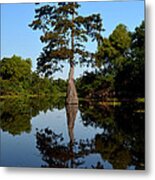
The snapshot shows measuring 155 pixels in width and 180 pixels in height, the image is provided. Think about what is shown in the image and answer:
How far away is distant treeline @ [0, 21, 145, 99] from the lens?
233cm

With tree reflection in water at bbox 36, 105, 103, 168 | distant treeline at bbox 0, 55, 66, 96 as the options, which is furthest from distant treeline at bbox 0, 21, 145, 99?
tree reflection in water at bbox 36, 105, 103, 168

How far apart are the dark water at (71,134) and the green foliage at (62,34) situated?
0.69ft

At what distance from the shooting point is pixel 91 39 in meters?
2.41

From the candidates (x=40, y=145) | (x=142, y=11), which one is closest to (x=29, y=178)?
(x=40, y=145)

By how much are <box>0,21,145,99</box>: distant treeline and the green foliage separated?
0.06m

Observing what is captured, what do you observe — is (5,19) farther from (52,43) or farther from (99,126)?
(99,126)

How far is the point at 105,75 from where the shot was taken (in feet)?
7.97

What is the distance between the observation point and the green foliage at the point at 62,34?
Answer: 241 centimetres

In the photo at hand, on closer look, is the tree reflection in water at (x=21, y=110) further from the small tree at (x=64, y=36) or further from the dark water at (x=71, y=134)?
the small tree at (x=64, y=36)

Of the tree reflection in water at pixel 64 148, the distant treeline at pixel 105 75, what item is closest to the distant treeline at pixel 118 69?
the distant treeline at pixel 105 75

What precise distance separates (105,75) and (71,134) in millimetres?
334

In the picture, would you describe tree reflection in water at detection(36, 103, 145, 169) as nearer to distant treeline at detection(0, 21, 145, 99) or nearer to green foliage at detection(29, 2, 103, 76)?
distant treeline at detection(0, 21, 145, 99)

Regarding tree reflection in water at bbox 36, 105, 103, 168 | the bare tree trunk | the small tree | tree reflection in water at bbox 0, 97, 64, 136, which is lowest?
tree reflection in water at bbox 36, 105, 103, 168

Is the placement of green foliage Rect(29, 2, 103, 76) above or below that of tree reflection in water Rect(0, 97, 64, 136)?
above
